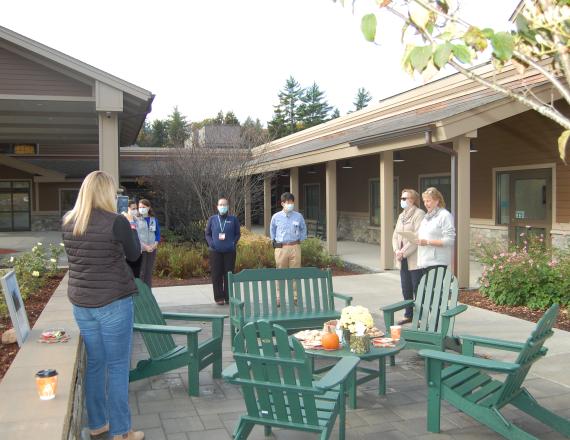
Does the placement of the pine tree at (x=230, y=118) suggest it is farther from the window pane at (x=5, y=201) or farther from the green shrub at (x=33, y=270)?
the green shrub at (x=33, y=270)

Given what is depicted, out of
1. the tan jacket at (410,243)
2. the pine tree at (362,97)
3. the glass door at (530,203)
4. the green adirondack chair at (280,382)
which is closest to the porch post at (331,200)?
the glass door at (530,203)

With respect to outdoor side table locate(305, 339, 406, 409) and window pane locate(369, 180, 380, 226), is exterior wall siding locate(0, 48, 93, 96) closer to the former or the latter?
outdoor side table locate(305, 339, 406, 409)

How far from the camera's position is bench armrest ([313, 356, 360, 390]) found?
3493 millimetres

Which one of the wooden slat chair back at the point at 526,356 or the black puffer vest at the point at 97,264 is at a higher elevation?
the black puffer vest at the point at 97,264

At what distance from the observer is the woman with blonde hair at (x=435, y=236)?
6844mm

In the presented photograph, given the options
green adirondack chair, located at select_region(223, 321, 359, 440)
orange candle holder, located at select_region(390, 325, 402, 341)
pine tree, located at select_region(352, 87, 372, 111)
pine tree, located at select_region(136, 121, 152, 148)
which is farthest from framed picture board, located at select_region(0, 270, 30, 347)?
pine tree, located at select_region(352, 87, 372, 111)

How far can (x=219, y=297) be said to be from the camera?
9.21m

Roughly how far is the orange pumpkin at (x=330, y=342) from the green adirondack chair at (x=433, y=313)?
1.22 meters

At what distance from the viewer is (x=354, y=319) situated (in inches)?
183

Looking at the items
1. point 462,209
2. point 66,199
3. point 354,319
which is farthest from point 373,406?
point 66,199

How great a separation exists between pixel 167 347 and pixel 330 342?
1600 mm

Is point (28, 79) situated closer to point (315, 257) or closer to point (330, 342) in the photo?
point (315, 257)

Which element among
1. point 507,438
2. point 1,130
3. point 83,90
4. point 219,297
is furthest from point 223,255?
point 1,130

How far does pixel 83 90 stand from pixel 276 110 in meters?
70.6
